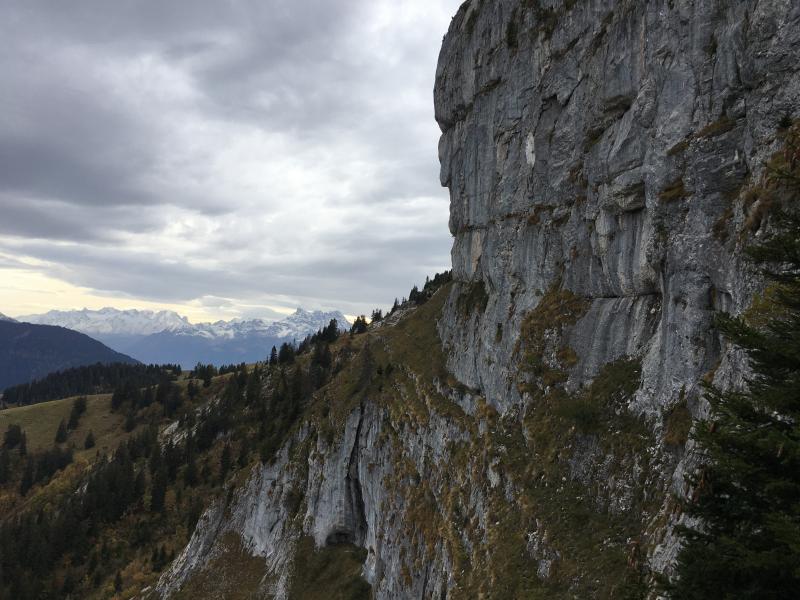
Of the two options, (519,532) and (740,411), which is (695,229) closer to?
(740,411)

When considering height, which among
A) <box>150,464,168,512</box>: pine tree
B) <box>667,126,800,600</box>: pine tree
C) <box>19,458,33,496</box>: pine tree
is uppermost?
<box>667,126,800,600</box>: pine tree

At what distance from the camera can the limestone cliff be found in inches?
685

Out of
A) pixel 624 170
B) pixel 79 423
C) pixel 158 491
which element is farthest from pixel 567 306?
pixel 79 423

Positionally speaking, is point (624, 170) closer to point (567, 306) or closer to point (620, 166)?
point (620, 166)

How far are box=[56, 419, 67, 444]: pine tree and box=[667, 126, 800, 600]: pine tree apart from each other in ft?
554

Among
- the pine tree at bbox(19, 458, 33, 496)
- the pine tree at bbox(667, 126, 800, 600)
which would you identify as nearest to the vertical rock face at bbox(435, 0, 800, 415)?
the pine tree at bbox(667, 126, 800, 600)

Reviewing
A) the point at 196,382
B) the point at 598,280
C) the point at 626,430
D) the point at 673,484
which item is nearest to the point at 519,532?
the point at 626,430

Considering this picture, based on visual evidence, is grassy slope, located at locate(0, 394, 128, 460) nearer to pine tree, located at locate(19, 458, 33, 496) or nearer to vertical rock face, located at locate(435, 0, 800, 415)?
pine tree, located at locate(19, 458, 33, 496)

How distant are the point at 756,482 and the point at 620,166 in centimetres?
2022

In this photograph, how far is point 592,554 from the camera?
18.2 meters

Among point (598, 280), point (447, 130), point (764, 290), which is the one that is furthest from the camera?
point (447, 130)

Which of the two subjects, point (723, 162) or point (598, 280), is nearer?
point (723, 162)

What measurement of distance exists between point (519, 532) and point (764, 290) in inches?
642

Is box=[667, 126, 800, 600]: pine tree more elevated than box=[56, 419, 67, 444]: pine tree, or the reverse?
box=[667, 126, 800, 600]: pine tree
